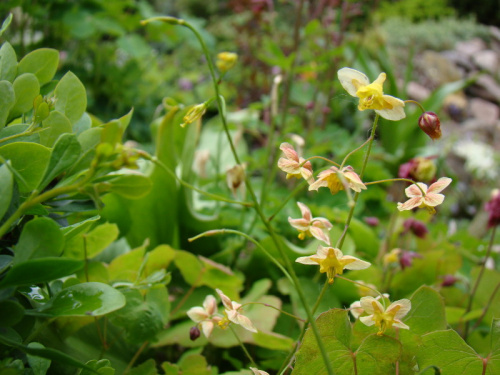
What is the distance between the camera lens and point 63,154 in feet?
1.01

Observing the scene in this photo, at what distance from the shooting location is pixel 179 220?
2.70 feet

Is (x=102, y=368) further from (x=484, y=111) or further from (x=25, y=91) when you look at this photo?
(x=484, y=111)

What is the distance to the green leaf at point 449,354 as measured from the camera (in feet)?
1.28

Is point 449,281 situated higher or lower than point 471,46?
higher

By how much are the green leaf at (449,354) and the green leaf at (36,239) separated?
1.02 feet

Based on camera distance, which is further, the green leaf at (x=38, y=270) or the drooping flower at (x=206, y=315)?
the drooping flower at (x=206, y=315)

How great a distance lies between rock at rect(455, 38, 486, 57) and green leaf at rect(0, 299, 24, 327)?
23.9 ft

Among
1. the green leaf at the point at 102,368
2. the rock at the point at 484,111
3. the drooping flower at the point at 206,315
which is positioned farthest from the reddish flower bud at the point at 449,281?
the rock at the point at 484,111

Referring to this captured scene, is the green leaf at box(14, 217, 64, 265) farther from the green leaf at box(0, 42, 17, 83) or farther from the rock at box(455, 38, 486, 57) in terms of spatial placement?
the rock at box(455, 38, 486, 57)

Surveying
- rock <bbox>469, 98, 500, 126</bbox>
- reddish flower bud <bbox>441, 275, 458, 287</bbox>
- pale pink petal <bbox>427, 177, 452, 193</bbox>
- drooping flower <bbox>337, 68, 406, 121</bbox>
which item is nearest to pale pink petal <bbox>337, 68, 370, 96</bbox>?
drooping flower <bbox>337, 68, 406, 121</bbox>

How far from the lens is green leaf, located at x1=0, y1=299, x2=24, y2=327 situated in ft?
0.96

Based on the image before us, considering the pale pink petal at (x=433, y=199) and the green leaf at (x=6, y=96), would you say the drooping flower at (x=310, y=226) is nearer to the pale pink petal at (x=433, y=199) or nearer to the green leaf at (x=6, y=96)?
the pale pink petal at (x=433, y=199)

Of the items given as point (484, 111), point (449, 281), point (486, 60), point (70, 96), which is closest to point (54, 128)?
point (70, 96)

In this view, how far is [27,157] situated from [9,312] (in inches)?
4.4
